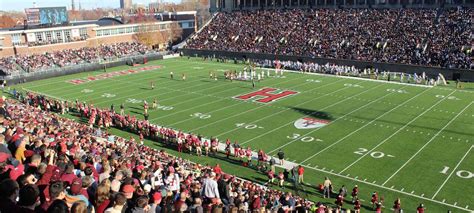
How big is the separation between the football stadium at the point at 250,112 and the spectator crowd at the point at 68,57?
11.8 inches

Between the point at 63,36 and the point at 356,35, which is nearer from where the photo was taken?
the point at 356,35

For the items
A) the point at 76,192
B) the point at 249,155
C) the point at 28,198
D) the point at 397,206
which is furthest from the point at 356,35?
the point at 28,198

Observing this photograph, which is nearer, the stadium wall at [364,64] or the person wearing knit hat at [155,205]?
the person wearing knit hat at [155,205]

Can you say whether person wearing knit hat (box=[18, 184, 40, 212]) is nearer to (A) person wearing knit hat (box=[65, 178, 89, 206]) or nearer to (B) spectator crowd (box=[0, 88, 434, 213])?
(B) spectator crowd (box=[0, 88, 434, 213])

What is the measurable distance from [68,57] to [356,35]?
36.1 meters

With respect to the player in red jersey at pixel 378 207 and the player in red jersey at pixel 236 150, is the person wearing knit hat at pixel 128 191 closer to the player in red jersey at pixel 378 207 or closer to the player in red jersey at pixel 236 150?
the player in red jersey at pixel 378 207

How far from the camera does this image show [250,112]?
2989cm

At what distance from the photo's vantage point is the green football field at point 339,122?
1856 centimetres

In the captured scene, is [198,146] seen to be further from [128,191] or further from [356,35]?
[356,35]

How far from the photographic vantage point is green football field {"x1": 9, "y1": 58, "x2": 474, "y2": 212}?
60.9ft

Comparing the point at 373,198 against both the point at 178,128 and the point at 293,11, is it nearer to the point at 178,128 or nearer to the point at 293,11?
the point at 178,128

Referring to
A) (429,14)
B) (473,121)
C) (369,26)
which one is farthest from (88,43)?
(473,121)

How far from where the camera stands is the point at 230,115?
96.2 feet

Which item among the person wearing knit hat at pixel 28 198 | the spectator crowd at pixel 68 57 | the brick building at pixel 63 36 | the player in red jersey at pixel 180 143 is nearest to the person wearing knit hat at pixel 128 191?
the person wearing knit hat at pixel 28 198
